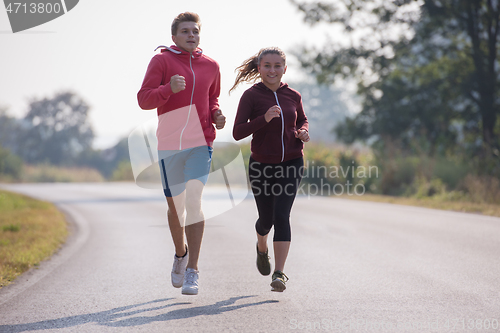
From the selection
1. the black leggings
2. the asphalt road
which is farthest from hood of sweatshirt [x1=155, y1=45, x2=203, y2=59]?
the asphalt road

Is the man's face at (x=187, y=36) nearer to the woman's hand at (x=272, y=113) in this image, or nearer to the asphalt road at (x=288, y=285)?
the woman's hand at (x=272, y=113)

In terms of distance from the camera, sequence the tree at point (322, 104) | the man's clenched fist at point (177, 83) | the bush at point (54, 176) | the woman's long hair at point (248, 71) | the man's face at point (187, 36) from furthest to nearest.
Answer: the tree at point (322, 104) → the bush at point (54, 176) → the woman's long hair at point (248, 71) → the man's face at point (187, 36) → the man's clenched fist at point (177, 83)

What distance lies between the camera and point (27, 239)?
877 centimetres

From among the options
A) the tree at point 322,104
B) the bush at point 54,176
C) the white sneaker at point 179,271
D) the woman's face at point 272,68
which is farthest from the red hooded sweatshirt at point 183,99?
the tree at point 322,104

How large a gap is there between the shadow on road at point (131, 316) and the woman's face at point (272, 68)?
1833 mm

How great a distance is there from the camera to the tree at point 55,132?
59.8m

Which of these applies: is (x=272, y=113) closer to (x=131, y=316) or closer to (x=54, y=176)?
(x=131, y=316)

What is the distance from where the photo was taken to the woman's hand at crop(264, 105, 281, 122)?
452 cm

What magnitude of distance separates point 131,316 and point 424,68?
2220 centimetres

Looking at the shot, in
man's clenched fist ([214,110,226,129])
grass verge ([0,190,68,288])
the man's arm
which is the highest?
the man's arm

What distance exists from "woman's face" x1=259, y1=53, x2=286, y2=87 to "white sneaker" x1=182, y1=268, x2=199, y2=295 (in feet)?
5.60

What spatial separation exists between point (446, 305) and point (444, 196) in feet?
40.6

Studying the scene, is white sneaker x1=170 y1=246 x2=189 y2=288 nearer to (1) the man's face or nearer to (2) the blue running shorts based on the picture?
(2) the blue running shorts

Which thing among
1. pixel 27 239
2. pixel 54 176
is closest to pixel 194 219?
pixel 27 239
